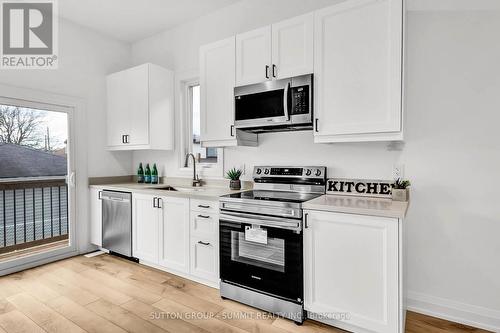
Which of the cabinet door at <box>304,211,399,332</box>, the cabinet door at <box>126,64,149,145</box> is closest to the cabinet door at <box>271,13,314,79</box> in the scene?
the cabinet door at <box>304,211,399,332</box>

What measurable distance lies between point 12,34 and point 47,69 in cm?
43

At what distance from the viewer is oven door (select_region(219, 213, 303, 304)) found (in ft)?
6.89

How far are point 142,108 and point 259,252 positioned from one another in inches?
88.8

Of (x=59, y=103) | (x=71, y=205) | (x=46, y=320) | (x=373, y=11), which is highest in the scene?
(x=373, y=11)

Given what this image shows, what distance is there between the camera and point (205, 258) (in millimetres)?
2654

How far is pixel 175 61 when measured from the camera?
3711 millimetres

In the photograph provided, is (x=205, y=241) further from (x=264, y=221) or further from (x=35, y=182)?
(x=35, y=182)

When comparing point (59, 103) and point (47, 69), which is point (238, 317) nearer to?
point (59, 103)

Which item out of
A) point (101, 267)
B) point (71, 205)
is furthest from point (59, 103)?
point (101, 267)

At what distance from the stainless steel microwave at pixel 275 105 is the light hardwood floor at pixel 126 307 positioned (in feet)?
5.00

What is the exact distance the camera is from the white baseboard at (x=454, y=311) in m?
2.04

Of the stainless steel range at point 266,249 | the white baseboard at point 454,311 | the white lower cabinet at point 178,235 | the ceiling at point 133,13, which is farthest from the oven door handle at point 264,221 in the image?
the ceiling at point 133,13

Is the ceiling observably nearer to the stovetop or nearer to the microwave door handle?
the microwave door handle

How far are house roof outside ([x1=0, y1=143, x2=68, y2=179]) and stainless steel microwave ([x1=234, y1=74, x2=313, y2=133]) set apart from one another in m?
2.31
